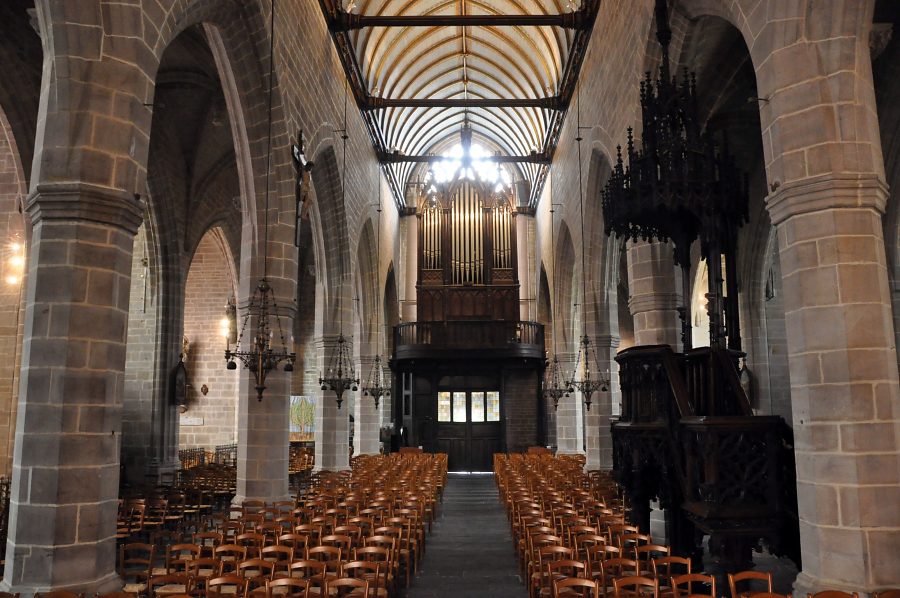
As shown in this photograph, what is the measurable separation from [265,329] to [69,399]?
485 centimetres

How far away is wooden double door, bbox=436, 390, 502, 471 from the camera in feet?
87.4

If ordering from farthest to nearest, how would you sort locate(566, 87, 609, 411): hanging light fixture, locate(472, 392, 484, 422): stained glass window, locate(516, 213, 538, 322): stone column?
1. locate(516, 213, 538, 322): stone column
2. locate(472, 392, 484, 422): stained glass window
3. locate(566, 87, 609, 411): hanging light fixture

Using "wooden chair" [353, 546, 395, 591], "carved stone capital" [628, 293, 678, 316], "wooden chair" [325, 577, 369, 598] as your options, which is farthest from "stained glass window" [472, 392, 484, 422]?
"wooden chair" [325, 577, 369, 598]

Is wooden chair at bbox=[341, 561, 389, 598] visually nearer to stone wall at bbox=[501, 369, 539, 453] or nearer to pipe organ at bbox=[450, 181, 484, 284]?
stone wall at bbox=[501, 369, 539, 453]

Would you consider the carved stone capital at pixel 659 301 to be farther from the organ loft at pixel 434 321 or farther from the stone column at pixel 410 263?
the stone column at pixel 410 263

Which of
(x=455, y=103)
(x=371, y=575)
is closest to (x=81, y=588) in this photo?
(x=371, y=575)

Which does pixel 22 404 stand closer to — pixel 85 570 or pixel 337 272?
pixel 85 570

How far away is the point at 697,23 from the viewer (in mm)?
9852

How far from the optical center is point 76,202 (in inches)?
243

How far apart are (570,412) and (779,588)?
48.7 ft

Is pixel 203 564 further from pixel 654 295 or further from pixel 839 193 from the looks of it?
pixel 654 295

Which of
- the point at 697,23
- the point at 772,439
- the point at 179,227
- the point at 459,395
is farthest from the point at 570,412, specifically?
the point at 772,439

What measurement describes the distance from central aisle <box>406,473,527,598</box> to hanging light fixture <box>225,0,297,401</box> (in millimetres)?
3370

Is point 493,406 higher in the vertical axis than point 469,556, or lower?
higher
